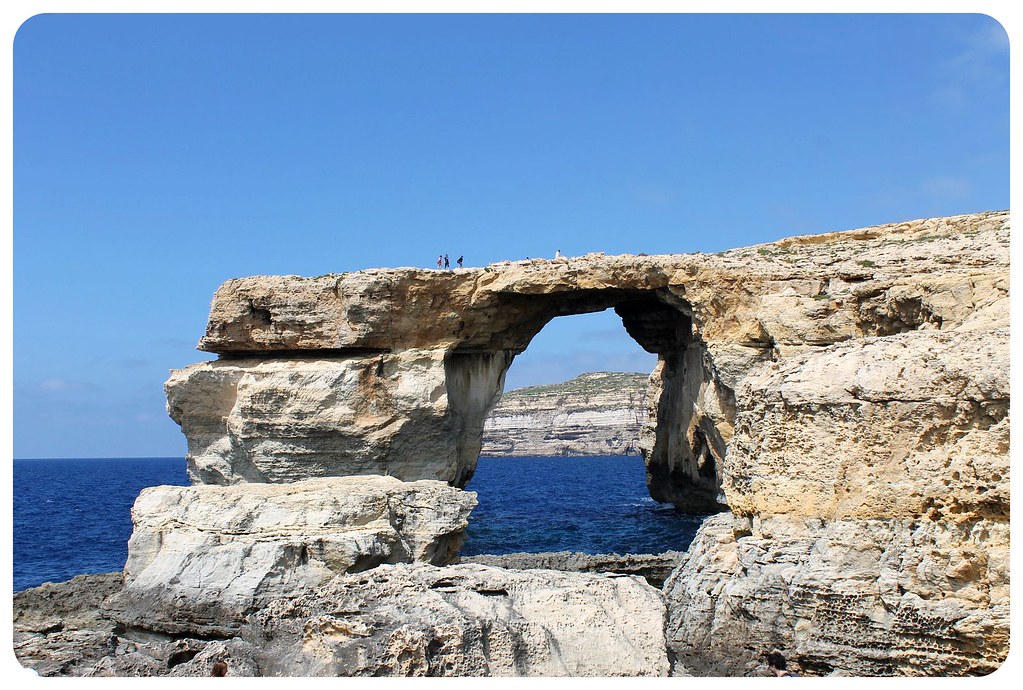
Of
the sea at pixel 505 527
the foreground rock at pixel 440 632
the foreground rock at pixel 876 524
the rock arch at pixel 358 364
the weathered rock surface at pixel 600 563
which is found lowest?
the sea at pixel 505 527

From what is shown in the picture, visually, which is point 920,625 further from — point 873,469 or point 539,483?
point 539,483

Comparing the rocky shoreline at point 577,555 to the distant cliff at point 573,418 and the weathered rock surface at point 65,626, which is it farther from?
the distant cliff at point 573,418

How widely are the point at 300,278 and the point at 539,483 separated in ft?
137

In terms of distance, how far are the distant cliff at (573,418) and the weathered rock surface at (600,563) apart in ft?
227

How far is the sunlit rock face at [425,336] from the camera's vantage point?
859 inches

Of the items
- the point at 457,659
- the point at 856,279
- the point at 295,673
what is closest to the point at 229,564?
the point at 295,673

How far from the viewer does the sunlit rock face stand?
21.8 meters

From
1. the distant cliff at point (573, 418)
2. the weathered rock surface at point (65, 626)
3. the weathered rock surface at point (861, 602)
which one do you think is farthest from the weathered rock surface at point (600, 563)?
the distant cliff at point (573, 418)

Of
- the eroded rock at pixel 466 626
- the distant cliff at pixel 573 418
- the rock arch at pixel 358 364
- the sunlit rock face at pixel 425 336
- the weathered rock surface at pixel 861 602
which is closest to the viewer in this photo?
the weathered rock surface at pixel 861 602

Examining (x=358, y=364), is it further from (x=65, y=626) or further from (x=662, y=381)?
(x=662, y=381)

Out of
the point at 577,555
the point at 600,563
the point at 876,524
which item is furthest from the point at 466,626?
the point at 577,555

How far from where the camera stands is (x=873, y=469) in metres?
10.8

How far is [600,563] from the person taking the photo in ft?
70.6

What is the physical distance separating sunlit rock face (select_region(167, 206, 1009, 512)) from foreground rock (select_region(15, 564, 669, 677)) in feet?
33.1
